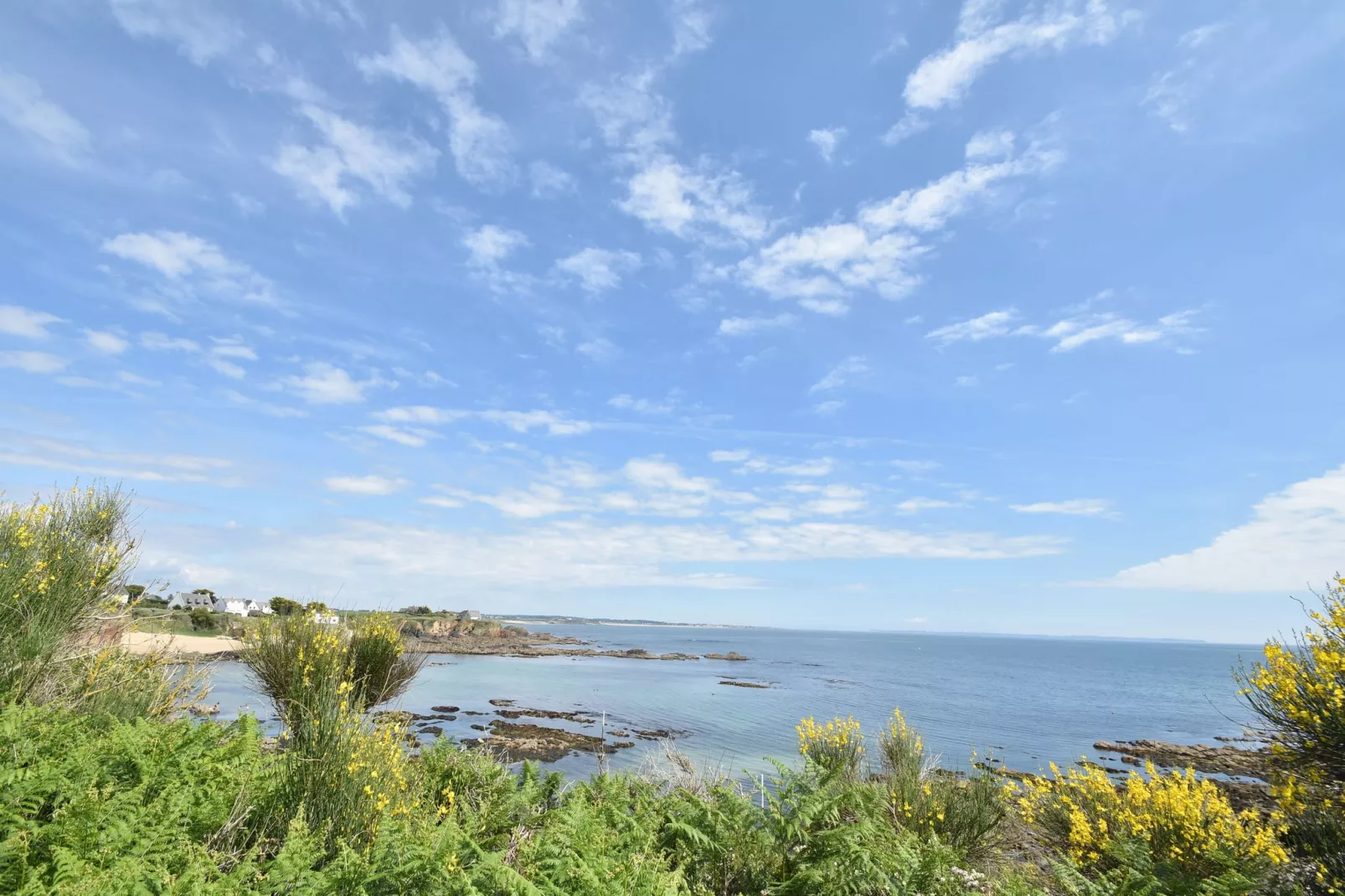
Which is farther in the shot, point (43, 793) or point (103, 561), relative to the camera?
point (103, 561)

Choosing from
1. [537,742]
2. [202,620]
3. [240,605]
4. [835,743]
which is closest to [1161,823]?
[835,743]

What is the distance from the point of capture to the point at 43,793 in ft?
13.1

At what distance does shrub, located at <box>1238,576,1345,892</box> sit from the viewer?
5613 millimetres

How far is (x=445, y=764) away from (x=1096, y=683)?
8067 centimetres

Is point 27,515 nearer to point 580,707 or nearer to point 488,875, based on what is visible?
point 488,875

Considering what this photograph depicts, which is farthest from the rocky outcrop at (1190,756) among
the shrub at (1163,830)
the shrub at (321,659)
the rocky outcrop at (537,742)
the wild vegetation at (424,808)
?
the shrub at (321,659)

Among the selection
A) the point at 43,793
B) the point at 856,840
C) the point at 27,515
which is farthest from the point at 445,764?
the point at 27,515

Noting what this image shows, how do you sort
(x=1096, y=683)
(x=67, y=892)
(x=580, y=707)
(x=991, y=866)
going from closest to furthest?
(x=67, y=892), (x=991, y=866), (x=580, y=707), (x=1096, y=683)

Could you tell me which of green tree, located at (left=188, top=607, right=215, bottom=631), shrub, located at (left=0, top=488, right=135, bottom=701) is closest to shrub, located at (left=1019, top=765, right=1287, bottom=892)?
shrub, located at (left=0, top=488, right=135, bottom=701)

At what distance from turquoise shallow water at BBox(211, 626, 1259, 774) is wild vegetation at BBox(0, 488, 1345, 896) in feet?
19.2

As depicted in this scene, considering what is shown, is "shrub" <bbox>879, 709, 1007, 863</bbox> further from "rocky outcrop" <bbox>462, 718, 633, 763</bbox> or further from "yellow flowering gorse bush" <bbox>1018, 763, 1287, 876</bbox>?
"rocky outcrop" <bbox>462, 718, 633, 763</bbox>

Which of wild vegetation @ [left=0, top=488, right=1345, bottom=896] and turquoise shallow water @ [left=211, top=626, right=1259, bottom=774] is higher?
wild vegetation @ [left=0, top=488, right=1345, bottom=896]

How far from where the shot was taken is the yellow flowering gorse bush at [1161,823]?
259 inches

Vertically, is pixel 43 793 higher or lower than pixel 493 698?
higher
